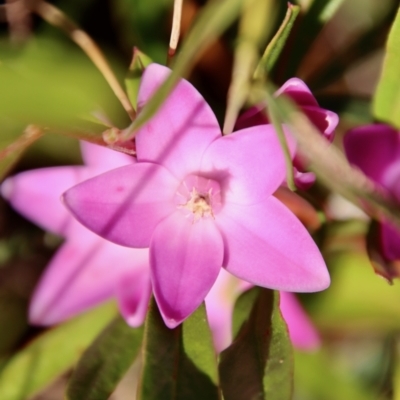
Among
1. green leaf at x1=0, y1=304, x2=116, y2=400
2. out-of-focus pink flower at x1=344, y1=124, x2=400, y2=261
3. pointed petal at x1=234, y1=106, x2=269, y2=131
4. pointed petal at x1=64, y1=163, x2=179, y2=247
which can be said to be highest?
pointed petal at x1=234, y1=106, x2=269, y2=131

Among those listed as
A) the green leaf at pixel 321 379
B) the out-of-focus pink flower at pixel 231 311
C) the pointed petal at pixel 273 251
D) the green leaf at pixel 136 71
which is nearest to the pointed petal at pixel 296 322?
the out-of-focus pink flower at pixel 231 311

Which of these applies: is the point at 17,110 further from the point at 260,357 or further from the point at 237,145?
the point at 260,357

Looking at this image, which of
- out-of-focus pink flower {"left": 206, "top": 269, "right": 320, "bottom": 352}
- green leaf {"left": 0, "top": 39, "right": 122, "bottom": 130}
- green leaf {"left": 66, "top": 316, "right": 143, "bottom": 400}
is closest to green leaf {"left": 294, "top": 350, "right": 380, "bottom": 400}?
out-of-focus pink flower {"left": 206, "top": 269, "right": 320, "bottom": 352}

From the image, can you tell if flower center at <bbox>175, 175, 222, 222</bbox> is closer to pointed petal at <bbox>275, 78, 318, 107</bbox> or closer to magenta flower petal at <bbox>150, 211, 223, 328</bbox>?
magenta flower petal at <bbox>150, 211, 223, 328</bbox>

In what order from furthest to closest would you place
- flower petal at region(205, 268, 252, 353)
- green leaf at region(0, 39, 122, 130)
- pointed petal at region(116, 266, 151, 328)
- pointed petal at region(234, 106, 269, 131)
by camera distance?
flower petal at region(205, 268, 252, 353), pointed petal at region(116, 266, 151, 328), pointed petal at region(234, 106, 269, 131), green leaf at region(0, 39, 122, 130)

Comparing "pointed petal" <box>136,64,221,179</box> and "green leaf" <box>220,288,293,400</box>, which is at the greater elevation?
"pointed petal" <box>136,64,221,179</box>

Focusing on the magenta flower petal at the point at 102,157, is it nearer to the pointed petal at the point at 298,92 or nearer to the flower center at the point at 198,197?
the flower center at the point at 198,197
